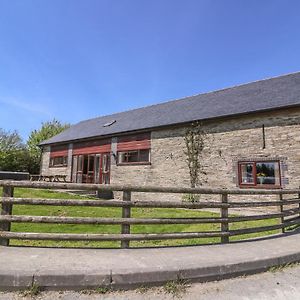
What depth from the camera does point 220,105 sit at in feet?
54.0

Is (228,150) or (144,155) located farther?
(144,155)

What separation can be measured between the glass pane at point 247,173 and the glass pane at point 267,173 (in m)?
0.30

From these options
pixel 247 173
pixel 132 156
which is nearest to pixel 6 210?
pixel 247 173

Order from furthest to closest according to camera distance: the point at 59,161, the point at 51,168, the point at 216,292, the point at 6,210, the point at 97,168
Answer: the point at 51,168 → the point at 59,161 → the point at 97,168 → the point at 6,210 → the point at 216,292

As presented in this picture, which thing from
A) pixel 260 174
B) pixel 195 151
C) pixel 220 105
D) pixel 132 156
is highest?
pixel 220 105

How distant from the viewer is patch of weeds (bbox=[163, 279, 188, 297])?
3.72 meters

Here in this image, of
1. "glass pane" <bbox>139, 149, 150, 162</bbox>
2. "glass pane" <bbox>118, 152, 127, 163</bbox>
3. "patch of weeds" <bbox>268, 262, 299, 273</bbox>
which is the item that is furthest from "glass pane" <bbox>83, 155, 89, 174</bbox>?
"patch of weeds" <bbox>268, 262, 299, 273</bbox>

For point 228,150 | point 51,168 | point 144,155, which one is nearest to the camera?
point 228,150

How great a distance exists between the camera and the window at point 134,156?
18.4 meters

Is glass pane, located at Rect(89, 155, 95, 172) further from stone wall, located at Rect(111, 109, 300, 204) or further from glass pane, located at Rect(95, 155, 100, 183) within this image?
stone wall, located at Rect(111, 109, 300, 204)

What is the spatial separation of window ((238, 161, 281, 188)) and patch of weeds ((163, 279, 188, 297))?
1026cm

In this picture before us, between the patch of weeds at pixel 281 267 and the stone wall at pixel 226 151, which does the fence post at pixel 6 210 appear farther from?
the stone wall at pixel 226 151

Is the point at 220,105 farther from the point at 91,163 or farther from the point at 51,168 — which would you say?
the point at 51,168

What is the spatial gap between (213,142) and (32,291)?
12826 mm
